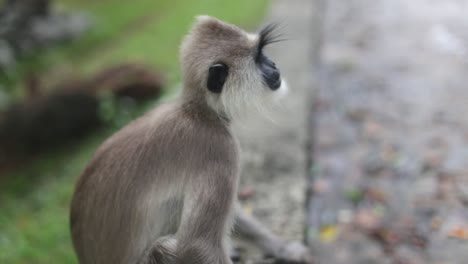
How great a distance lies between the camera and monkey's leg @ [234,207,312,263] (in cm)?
305

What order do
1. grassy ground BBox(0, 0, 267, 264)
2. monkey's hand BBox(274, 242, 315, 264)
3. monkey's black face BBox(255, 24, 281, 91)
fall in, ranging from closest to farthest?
monkey's black face BBox(255, 24, 281, 91) < monkey's hand BBox(274, 242, 315, 264) < grassy ground BBox(0, 0, 267, 264)

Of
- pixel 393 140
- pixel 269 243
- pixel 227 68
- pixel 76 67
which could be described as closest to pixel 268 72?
pixel 227 68

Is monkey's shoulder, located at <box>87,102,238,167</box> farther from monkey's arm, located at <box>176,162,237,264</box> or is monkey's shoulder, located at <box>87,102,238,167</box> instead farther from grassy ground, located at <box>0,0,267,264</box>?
grassy ground, located at <box>0,0,267,264</box>

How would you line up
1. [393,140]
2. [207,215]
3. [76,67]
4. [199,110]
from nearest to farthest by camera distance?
[207,215] < [199,110] < [393,140] < [76,67]

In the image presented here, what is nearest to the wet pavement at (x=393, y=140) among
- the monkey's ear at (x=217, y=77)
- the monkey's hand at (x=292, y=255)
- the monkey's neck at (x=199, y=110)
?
the monkey's hand at (x=292, y=255)

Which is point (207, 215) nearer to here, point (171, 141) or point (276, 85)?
point (171, 141)

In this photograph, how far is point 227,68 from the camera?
2.34m

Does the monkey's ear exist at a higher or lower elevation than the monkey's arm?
higher

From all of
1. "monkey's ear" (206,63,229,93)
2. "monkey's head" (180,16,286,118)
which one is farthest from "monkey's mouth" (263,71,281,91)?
"monkey's ear" (206,63,229,93)

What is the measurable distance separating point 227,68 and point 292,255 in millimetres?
1230

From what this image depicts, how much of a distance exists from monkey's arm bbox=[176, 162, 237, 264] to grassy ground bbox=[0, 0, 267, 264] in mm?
2037

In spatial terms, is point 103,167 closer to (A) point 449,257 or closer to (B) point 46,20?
(A) point 449,257

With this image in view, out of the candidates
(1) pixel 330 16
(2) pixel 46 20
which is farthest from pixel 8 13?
(1) pixel 330 16

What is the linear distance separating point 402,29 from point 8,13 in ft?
18.9
